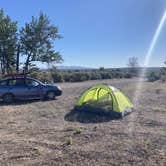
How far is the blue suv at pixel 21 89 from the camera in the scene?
2084 cm

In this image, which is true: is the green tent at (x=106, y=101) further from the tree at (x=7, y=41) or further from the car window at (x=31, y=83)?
the tree at (x=7, y=41)

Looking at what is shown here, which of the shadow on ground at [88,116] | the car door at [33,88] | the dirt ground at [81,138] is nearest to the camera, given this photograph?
the dirt ground at [81,138]

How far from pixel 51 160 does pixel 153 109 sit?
33.9ft

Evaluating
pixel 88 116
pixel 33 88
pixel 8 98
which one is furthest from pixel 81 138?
pixel 33 88

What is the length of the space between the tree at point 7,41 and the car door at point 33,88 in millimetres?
16151

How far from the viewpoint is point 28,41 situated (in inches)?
1479

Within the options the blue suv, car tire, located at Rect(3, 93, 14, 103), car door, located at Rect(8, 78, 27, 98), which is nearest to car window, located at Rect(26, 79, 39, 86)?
the blue suv

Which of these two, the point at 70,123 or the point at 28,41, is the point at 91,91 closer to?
the point at 70,123

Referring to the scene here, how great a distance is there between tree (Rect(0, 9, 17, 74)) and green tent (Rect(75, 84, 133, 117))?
2168cm

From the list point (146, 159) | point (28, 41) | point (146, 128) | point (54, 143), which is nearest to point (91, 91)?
point (146, 128)

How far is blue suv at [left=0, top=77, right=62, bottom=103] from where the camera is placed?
821 inches

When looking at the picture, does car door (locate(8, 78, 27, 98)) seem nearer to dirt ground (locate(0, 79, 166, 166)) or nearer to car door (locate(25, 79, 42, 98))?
car door (locate(25, 79, 42, 98))

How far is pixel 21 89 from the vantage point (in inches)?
835

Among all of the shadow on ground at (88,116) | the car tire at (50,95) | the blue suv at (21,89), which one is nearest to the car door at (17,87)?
the blue suv at (21,89)
